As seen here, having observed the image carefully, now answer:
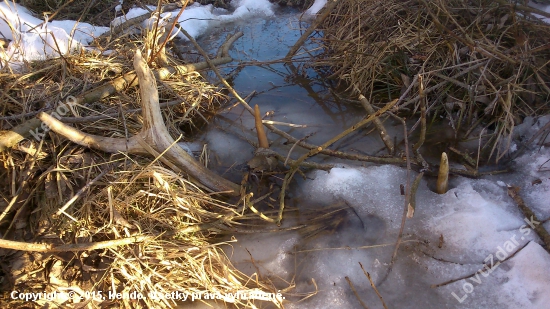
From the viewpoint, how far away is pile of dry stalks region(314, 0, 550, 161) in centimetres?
218

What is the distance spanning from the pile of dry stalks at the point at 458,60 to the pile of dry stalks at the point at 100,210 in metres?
1.35

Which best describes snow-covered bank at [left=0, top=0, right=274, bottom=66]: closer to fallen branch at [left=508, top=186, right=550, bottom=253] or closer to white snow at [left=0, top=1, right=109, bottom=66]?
white snow at [left=0, top=1, right=109, bottom=66]

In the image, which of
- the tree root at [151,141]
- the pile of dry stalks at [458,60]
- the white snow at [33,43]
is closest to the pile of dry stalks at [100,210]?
the tree root at [151,141]

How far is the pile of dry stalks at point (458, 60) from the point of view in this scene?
218 centimetres

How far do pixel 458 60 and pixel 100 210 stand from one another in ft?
7.50

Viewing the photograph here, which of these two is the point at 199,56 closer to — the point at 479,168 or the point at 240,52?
the point at 240,52

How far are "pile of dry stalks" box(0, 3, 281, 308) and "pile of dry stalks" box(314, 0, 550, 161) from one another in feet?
4.41

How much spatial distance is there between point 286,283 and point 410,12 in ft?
7.15

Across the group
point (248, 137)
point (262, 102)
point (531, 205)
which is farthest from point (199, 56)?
point (531, 205)

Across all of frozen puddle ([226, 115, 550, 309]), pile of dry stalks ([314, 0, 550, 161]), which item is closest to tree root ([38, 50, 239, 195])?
frozen puddle ([226, 115, 550, 309])

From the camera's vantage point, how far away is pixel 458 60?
7.75 ft

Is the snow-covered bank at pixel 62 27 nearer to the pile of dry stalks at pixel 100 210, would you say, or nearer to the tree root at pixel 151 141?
the pile of dry stalks at pixel 100 210

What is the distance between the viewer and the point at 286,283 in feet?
5.36

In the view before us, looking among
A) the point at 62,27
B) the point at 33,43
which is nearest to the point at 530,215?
the point at 33,43
